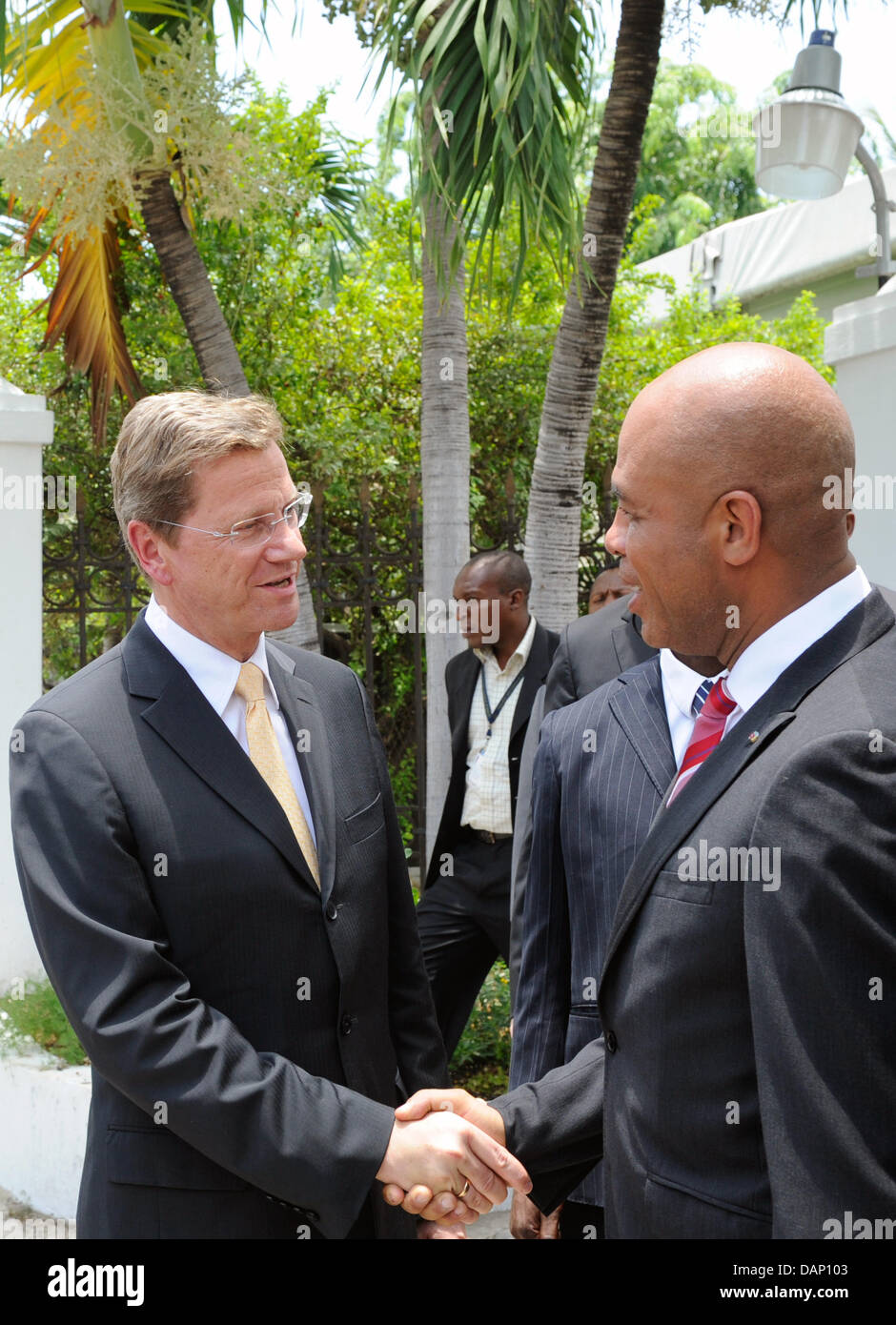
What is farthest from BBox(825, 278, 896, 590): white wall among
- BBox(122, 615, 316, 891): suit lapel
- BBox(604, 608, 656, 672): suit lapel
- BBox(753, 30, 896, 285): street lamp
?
BBox(122, 615, 316, 891): suit lapel

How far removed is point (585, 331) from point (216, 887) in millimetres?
4318

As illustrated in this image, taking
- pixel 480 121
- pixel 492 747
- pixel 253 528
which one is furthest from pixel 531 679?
pixel 253 528

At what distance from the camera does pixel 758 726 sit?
1609 mm

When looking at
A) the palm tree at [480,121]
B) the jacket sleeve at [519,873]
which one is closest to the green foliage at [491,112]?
the palm tree at [480,121]

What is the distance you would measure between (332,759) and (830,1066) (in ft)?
4.26

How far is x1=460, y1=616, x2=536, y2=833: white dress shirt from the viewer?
201 inches

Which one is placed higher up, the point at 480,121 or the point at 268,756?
the point at 480,121

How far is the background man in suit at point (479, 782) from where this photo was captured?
4.98 metres

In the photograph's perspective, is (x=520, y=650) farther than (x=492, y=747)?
Yes

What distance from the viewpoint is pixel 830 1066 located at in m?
1.42

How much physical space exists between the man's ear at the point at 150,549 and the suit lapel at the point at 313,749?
0.31 meters

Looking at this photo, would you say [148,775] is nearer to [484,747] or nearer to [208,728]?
[208,728]

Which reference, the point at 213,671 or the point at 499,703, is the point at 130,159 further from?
the point at 213,671

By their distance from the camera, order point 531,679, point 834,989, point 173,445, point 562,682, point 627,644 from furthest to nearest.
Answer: point 531,679
point 562,682
point 627,644
point 173,445
point 834,989
